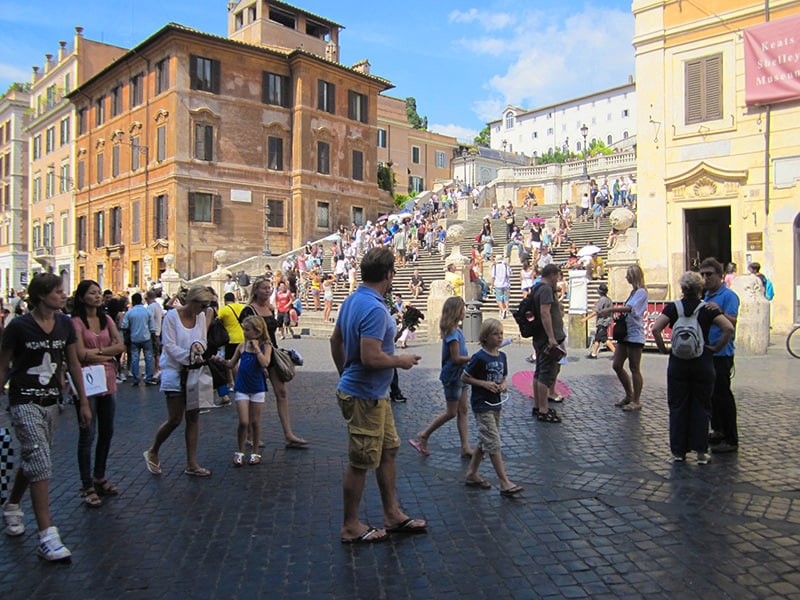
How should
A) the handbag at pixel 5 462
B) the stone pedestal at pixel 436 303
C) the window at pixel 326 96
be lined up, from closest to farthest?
the handbag at pixel 5 462 < the stone pedestal at pixel 436 303 < the window at pixel 326 96

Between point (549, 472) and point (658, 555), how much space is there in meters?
1.78

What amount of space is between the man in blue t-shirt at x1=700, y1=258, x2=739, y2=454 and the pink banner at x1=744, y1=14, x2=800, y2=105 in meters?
13.5

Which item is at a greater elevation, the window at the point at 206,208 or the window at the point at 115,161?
the window at the point at 115,161

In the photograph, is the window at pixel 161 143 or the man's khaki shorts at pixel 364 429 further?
the window at pixel 161 143

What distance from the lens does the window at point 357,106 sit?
1540 inches

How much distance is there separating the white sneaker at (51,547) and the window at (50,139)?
51.8 metres

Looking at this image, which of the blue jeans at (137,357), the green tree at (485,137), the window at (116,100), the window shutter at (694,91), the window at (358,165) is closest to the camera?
the blue jeans at (137,357)

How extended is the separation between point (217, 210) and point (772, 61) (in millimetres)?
26137

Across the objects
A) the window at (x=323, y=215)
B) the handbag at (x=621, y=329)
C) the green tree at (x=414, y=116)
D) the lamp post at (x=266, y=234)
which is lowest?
the handbag at (x=621, y=329)

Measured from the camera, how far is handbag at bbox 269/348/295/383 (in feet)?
22.0

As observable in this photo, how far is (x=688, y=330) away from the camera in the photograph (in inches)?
229

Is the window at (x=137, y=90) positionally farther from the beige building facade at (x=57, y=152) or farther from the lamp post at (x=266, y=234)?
the beige building facade at (x=57, y=152)

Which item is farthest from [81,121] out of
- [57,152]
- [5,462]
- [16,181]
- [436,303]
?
[5,462]

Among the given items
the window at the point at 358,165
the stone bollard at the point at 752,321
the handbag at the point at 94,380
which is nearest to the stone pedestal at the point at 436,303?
the stone bollard at the point at 752,321
